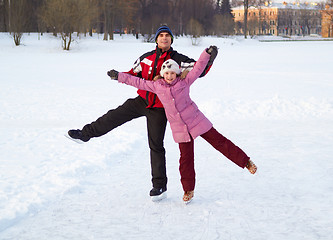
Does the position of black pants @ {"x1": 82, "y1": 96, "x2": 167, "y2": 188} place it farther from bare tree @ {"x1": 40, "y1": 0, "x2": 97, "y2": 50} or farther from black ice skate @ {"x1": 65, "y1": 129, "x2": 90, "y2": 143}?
bare tree @ {"x1": 40, "y1": 0, "x2": 97, "y2": 50}

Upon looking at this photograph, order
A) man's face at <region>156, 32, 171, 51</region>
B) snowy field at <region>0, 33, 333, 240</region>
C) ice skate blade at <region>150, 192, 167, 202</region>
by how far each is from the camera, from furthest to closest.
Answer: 1. ice skate blade at <region>150, 192, 167, 202</region>
2. man's face at <region>156, 32, 171, 51</region>
3. snowy field at <region>0, 33, 333, 240</region>

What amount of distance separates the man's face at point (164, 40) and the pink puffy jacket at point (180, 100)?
0.99ft

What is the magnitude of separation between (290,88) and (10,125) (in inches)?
304

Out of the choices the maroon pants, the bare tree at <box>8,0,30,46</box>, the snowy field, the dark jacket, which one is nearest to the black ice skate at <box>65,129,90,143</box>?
the snowy field

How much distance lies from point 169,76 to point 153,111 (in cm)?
41

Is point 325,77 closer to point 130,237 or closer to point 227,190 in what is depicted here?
point 227,190

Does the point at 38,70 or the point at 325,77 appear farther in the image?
the point at 38,70

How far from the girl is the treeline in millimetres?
29590

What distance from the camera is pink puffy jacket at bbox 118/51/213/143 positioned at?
354 centimetres

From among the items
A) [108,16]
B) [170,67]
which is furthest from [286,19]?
[170,67]

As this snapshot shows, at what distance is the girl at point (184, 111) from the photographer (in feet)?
11.6

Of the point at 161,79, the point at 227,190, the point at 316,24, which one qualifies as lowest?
the point at 227,190

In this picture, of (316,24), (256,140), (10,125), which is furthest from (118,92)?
(316,24)

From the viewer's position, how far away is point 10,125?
7.54 meters
